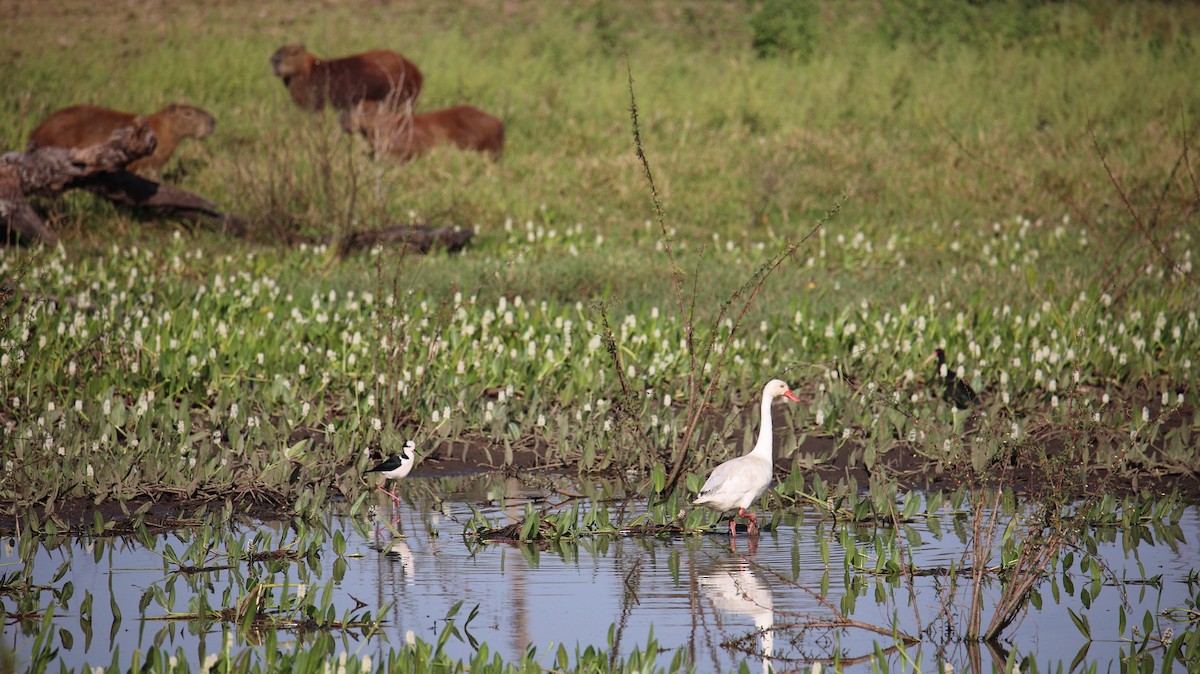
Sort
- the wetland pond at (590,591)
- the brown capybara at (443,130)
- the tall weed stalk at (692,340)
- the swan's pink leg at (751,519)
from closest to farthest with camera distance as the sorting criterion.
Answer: the wetland pond at (590,591)
the tall weed stalk at (692,340)
the swan's pink leg at (751,519)
the brown capybara at (443,130)

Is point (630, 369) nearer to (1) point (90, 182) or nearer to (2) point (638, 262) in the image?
(2) point (638, 262)

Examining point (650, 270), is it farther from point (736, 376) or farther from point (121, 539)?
point (121, 539)

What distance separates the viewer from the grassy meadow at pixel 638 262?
7.98m

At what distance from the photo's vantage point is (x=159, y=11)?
28.7m

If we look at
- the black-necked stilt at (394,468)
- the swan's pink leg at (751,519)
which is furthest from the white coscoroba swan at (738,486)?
the black-necked stilt at (394,468)

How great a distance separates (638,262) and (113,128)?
6102mm

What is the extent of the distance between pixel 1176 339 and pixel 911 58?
13983 millimetres

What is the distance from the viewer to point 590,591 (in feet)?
18.6

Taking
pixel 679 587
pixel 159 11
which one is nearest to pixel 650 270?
pixel 679 587

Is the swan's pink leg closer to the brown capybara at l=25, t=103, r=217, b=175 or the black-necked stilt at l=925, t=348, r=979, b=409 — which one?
the black-necked stilt at l=925, t=348, r=979, b=409

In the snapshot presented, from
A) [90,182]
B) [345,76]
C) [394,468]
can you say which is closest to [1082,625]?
[394,468]

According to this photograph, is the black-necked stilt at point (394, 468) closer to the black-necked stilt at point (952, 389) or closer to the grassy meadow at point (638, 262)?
the grassy meadow at point (638, 262)

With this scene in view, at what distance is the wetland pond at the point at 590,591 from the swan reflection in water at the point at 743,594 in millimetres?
12

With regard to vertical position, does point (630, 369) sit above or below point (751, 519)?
above
